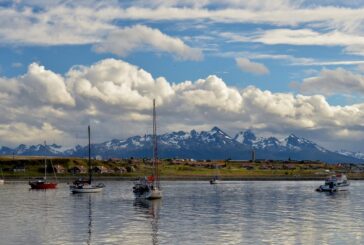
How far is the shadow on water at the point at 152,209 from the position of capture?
7069 centimetres

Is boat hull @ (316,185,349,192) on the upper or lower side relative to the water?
upper

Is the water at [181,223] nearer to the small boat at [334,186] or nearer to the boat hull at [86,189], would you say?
the boat hull at [86,189]

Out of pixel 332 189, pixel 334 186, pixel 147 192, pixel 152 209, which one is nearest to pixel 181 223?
pixel 152 209

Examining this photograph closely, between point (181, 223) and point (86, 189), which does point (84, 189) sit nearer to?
point (86, 189)

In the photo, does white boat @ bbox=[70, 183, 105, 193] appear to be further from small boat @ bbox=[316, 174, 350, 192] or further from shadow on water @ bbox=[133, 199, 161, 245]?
small boat @ bbox=[316, 174, 350, 192]

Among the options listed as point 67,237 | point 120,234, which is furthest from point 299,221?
point 67,237

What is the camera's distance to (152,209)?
10606 centimetres

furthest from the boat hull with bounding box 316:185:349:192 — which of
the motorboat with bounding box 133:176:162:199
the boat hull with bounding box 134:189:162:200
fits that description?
the boat hull with bounding box 134:189:162:200

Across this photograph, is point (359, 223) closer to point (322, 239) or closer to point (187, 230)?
point (322, 239)

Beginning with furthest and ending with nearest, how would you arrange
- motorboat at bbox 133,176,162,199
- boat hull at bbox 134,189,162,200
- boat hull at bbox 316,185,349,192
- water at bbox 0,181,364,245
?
boat hull at bbox 316,185,349,192 < motorboat at bbox 133,176,162,199 < boat hull at bbox 134,189,162,200 < water at bbox 0,181,364,245

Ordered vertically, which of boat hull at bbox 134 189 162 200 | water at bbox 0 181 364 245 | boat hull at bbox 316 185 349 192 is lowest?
water at bbox 0 181 364 245

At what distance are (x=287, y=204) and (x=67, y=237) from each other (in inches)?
2383

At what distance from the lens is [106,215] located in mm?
94375

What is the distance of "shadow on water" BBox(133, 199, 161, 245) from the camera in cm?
7069
